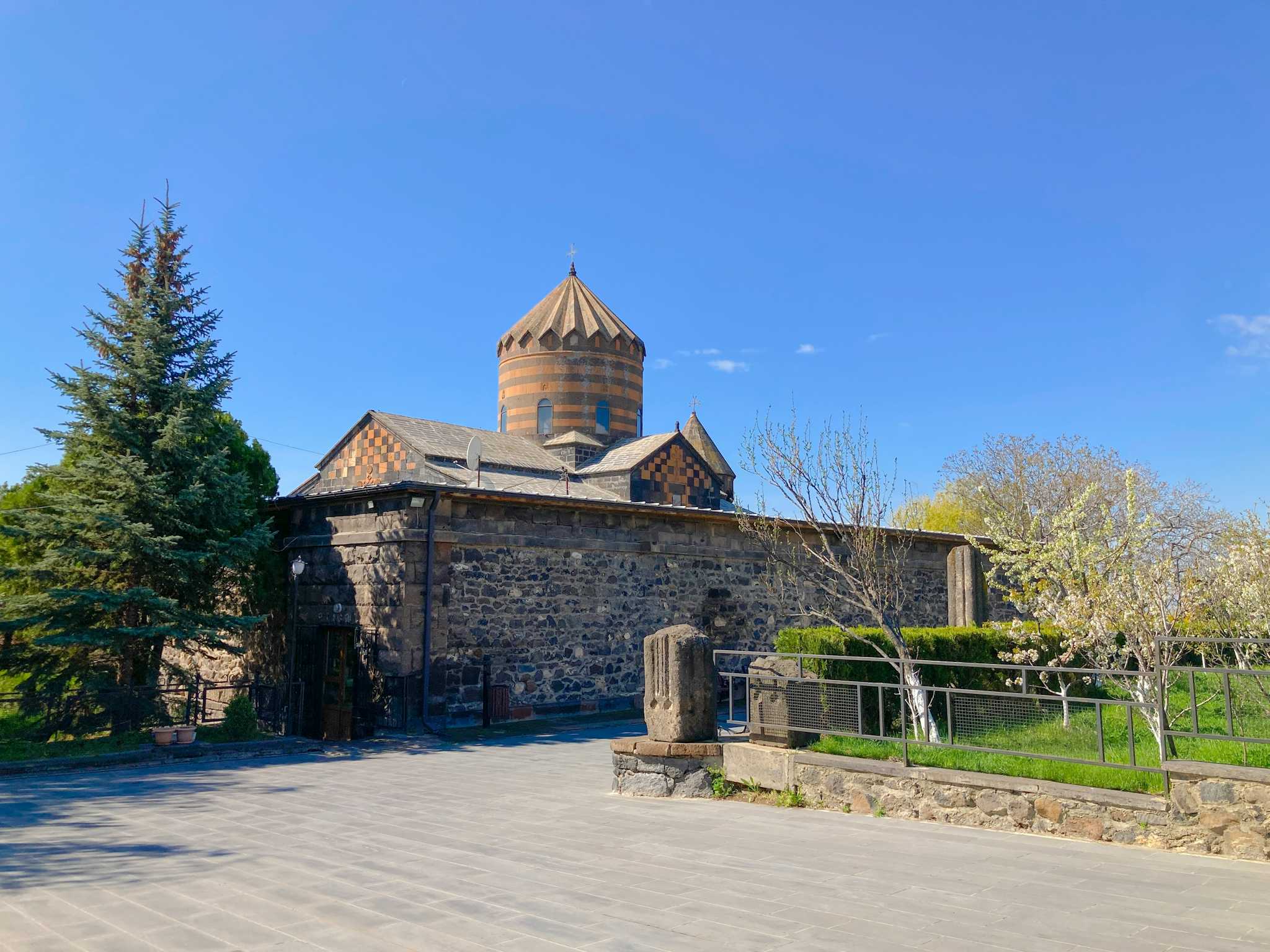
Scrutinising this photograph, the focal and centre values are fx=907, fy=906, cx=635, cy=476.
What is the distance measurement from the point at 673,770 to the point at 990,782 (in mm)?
3284

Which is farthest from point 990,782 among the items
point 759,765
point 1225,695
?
point 759,765

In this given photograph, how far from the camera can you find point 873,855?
6.66 meters

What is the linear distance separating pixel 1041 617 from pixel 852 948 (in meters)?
6.84

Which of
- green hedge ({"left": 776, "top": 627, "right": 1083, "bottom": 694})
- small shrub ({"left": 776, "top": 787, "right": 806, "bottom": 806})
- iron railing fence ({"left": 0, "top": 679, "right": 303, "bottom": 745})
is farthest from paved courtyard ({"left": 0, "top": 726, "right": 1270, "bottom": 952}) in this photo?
iron railing fence ({"left": 0, "top": 679, "right": 303, "bottom": 745})

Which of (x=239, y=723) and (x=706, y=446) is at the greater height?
(x=706, y=446)

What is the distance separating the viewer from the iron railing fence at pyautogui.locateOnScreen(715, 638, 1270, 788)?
7180 mm

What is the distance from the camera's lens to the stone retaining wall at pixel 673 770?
31.2ft

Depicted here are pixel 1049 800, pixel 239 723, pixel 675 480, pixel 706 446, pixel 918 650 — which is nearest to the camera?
pixel 1049 800

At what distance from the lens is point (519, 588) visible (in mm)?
16188

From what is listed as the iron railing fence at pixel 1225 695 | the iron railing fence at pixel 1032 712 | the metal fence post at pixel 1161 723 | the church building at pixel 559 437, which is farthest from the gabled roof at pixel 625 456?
the metal fence post at pixel 1161 723

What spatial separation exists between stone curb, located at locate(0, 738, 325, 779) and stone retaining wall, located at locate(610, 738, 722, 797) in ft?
20.1

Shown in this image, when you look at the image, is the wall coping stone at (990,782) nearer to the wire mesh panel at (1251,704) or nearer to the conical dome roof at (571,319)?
the wire mesh panel at (1251,704)

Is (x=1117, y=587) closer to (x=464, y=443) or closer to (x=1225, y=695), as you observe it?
(x=1225, y=695)

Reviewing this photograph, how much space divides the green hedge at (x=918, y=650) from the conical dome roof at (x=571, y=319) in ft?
56.2
